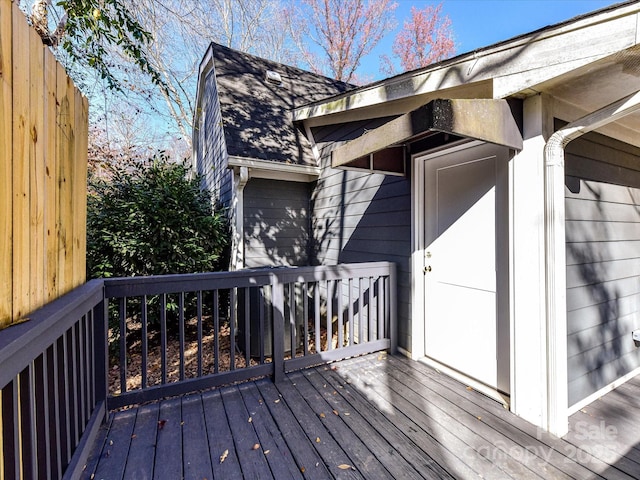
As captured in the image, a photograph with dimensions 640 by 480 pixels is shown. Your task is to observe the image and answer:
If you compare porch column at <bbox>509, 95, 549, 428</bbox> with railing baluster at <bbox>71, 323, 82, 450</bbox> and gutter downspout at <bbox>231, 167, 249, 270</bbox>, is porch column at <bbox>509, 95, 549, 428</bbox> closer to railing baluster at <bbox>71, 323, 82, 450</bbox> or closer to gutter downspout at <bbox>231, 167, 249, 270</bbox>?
railing baluster at <bbox>71, 323, 82, 450</bbox>

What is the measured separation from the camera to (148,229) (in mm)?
4223

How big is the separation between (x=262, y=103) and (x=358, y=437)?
495 cm

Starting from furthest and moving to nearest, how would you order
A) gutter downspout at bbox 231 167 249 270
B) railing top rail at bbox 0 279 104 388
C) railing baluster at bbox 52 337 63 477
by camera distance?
1. gutter downspout at bbox 231 167 249 270
2. railing baluster at bbox 52 337 63 477
3. railing top rail at bbox 0 279 104 388

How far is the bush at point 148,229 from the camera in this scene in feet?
13.4

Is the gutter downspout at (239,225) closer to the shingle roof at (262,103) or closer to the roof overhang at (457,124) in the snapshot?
the shingle roof at (262,103)

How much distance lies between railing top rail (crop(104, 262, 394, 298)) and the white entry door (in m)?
0.60

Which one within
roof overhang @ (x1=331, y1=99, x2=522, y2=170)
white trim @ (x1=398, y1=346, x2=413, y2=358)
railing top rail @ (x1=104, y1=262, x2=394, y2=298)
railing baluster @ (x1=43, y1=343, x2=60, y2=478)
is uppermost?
roof overhang @ (x1=331, y1=99, x2=522, y2=170)

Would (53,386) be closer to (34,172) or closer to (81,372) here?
(81,372)

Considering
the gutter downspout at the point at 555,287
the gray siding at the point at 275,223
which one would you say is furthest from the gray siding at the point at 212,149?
the gutter downspout at the point at 555,287

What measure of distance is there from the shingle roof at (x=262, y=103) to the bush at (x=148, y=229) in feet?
3.86

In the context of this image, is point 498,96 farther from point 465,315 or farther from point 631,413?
point 631,413

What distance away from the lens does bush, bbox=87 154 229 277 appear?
4.10 metres

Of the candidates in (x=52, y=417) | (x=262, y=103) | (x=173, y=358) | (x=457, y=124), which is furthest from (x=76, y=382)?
(x=262, y=103)

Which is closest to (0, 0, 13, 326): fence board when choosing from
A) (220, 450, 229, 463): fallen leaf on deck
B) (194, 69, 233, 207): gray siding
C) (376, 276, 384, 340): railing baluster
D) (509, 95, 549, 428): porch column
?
(220, 450, 229, 463): fallen leaf on deck
